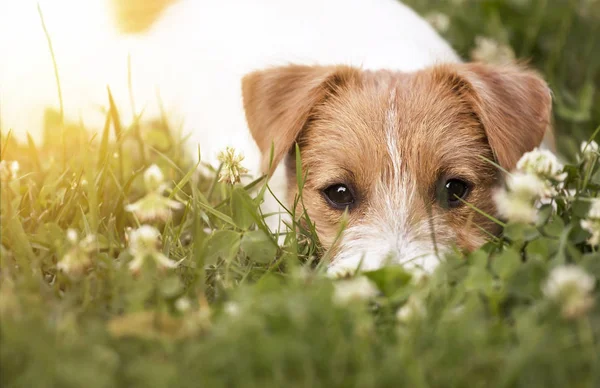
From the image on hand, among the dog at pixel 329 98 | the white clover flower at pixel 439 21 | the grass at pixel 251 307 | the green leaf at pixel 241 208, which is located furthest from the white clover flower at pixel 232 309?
the white clover flower at pixel 439 21

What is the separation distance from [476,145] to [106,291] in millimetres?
1536

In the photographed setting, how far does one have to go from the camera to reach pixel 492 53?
167 inches

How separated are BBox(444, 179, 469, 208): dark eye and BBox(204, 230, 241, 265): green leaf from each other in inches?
33.7

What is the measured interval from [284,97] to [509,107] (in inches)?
35.3

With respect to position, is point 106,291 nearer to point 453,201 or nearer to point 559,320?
point 559,320

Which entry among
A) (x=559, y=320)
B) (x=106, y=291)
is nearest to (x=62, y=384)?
(x=106, y=291)

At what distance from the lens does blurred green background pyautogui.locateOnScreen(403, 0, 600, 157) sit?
4195mm

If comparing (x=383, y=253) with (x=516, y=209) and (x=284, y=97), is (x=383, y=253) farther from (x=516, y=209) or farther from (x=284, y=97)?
(x=284, y=97)

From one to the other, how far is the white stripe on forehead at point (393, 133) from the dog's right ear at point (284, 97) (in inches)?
10.1

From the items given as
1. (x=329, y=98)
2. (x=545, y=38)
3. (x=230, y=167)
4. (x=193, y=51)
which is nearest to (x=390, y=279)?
(x=230, y=167)

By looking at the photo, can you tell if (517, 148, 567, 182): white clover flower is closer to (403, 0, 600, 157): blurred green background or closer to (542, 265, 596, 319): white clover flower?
(542, 265, 596, 319): white clover flower

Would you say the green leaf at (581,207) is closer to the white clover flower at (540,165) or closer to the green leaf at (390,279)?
the white clover flower at (540,165)

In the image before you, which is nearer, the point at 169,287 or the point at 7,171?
the point at 169,287

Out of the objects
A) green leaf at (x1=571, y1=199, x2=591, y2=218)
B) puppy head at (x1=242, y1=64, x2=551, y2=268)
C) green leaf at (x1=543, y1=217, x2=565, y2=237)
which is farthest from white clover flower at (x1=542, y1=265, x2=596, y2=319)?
puppy head at (x1=242, y1=64, x2=551, y2=268)
